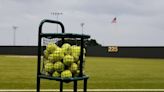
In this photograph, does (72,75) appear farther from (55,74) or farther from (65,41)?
(65,41)

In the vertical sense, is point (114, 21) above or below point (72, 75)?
above

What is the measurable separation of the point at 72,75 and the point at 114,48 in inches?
2629

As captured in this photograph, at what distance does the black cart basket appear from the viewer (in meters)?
6.34

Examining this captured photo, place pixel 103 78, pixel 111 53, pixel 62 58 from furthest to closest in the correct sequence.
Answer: pixel 111 53, pixel 103 78, pixel 62 58

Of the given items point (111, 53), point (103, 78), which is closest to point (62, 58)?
point (103, 78)

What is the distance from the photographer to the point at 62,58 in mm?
6469

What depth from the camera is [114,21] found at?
240 ft

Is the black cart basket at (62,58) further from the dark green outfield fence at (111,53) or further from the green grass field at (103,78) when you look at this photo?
the dark green outfield fence at (111,53)

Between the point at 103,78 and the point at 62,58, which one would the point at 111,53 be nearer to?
the point at 103,78

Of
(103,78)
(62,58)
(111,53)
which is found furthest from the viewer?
(111,53)

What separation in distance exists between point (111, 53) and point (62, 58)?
66.0 m

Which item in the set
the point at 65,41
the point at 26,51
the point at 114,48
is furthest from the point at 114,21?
the point at 65,41

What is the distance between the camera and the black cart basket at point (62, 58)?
634 cm

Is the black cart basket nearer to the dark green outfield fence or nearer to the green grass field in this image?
the green grass field
